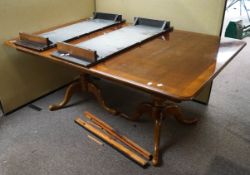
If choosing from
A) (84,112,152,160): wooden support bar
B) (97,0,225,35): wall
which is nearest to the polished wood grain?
(84,112,152,160): wooden support bar

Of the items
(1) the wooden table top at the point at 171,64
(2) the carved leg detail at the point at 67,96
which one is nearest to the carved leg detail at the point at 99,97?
(2) the carved leg detail at the point at 67,96

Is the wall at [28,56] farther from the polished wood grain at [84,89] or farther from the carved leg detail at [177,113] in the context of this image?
the carved leg detail at [177,113]

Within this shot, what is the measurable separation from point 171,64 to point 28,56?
4.76 ft

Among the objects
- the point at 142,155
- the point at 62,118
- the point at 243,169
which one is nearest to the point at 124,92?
the point at 62,118

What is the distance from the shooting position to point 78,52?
1.51 metres

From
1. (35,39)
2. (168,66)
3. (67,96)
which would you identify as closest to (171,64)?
(168,66)

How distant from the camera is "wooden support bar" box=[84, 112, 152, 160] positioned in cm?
171

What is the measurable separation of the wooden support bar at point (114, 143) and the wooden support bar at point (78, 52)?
70 cm

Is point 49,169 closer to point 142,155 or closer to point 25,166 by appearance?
point 25,166

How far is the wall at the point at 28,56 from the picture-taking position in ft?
6.59

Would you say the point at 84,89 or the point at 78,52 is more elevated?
the point at 78,52

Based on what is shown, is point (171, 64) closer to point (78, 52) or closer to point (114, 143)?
point (78, 52)

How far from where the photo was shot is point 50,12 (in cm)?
227

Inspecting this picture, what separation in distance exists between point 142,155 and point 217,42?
Answer: 985 millimetres
